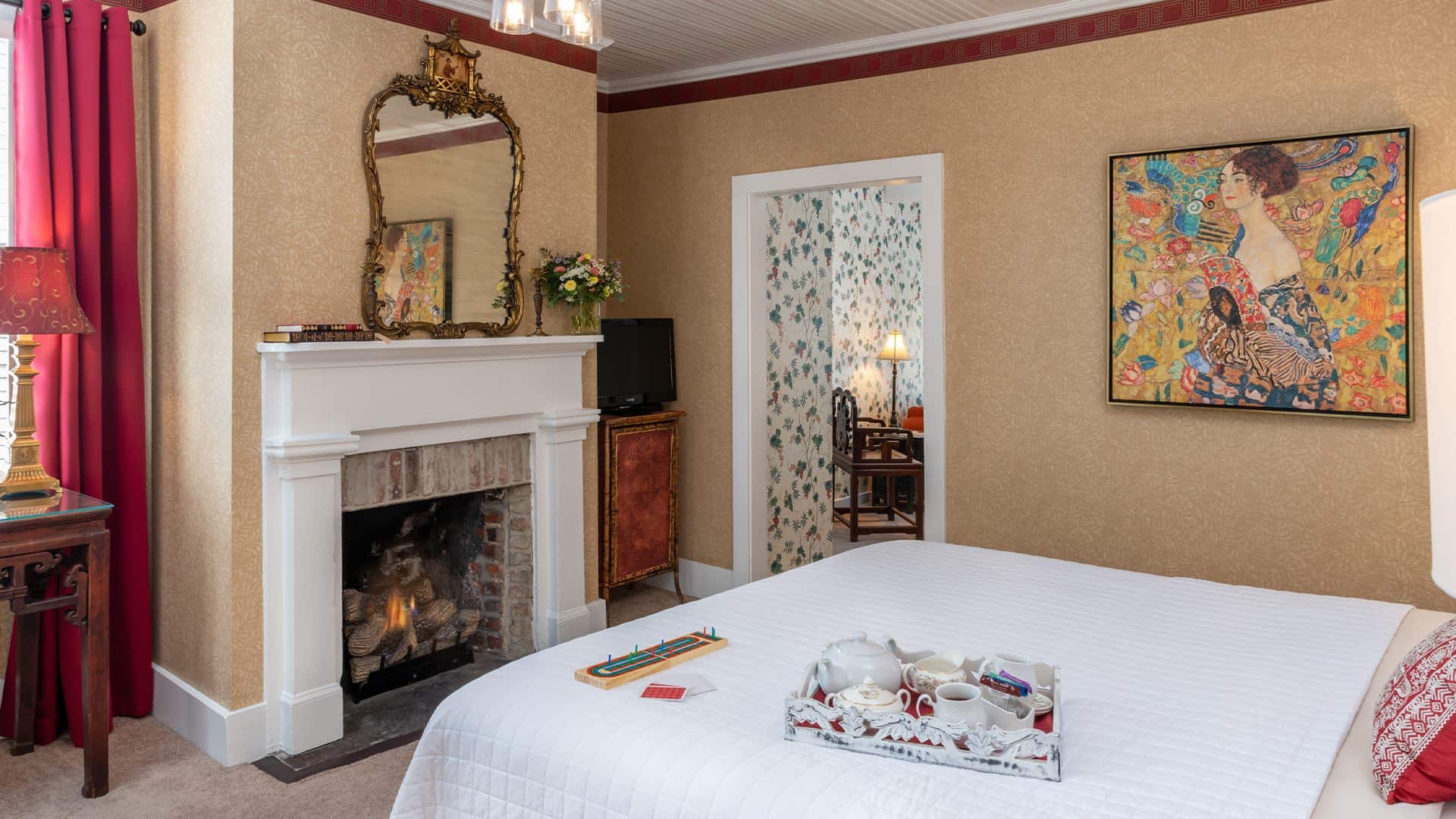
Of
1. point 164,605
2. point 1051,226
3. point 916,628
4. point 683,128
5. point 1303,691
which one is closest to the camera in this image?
point 1303,691

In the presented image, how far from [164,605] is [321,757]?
856 millimetres

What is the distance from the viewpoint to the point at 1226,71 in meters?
3.61

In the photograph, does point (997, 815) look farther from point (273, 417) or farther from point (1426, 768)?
point (273, 417)

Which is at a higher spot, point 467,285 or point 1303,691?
point 467,285

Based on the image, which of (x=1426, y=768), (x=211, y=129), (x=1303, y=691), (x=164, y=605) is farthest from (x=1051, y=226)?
(x=164, y=605)

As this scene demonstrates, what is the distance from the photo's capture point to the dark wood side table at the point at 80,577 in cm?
279

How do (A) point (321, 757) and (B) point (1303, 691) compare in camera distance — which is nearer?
(B) point (1303, 691)

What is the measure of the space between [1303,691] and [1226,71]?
248cm

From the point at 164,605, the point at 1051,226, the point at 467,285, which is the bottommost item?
the point at 164,605

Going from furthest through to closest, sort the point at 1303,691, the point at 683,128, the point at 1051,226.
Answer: the point at 683,128 < the point at 1051,226 < the point at 1303,691

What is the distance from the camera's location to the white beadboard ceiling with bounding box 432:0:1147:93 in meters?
3.92

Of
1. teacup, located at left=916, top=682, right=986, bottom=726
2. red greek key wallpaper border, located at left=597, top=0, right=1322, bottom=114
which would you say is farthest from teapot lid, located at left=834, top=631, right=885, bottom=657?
red greek key wallpaper border, located at left=597, top=0, right=1322, bottom=114

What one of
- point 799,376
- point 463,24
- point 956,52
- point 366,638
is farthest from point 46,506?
point 956,52

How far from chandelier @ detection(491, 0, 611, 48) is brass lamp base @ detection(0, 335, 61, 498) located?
1.91 metres
